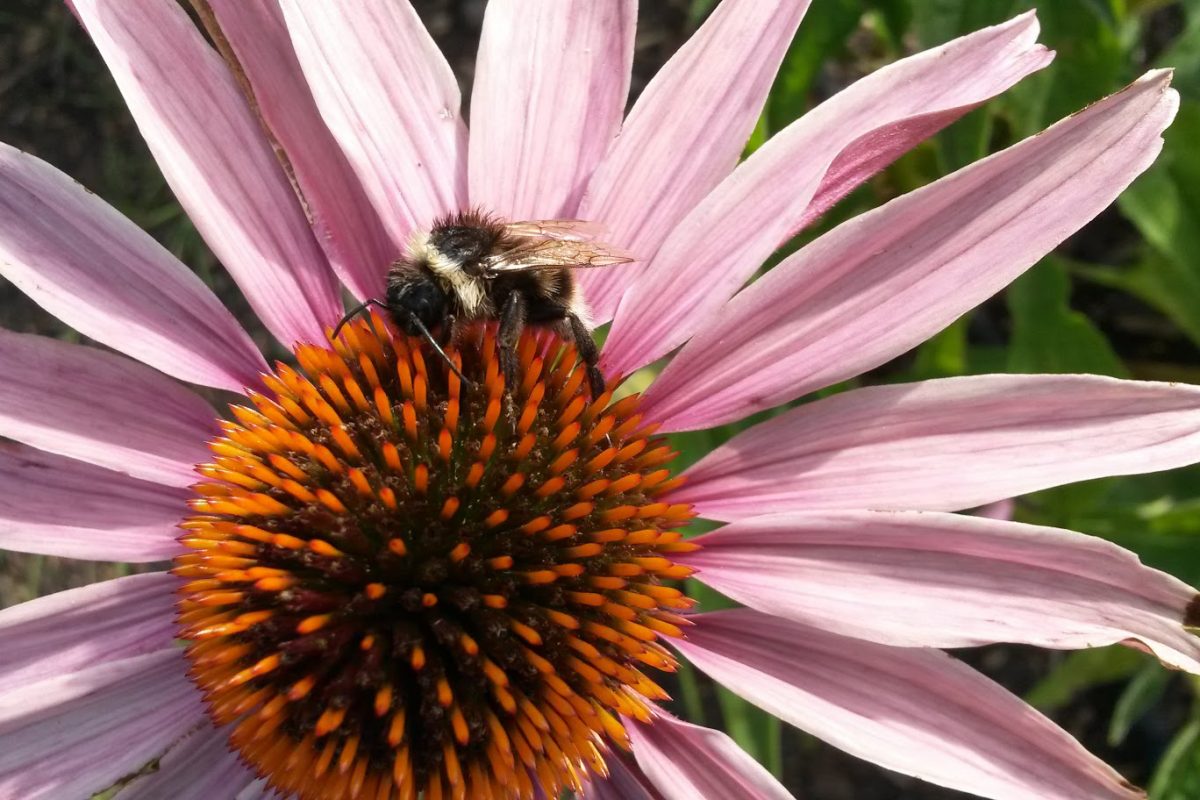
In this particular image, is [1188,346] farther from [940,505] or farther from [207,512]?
[207,512]

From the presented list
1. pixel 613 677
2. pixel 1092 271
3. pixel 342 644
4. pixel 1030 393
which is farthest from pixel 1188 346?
pixel 342 644

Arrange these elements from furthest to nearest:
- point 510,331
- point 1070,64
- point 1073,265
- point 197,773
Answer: point 1073,265 < point 1070,64 < point 197,773 < point 510,331

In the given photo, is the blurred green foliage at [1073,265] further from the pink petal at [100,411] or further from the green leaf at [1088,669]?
the pink petal at [100,411]

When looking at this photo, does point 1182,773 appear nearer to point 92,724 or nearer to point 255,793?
point 255,793

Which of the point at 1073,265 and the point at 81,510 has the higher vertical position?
the point at 1073,265

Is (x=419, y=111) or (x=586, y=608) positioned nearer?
(x=586, y=608)

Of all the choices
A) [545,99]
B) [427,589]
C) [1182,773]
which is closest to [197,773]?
[427,589]
